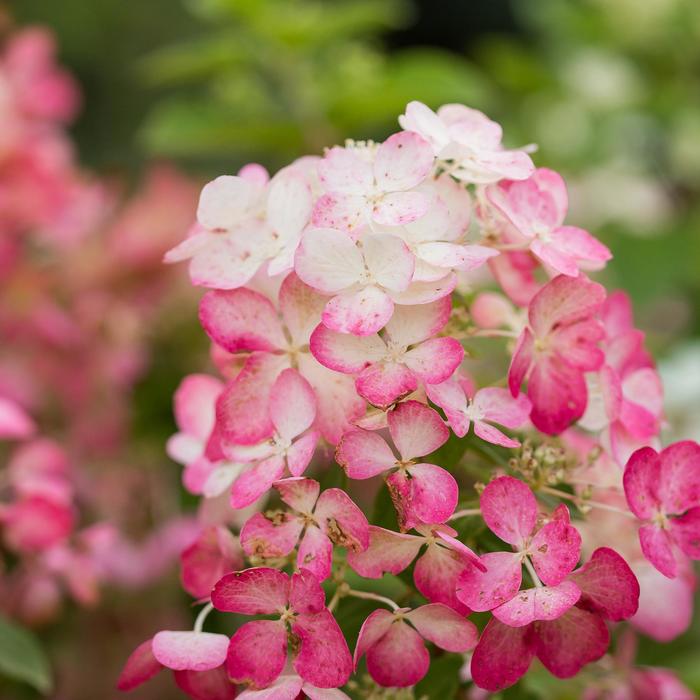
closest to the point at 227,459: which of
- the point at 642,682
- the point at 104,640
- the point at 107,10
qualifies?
the point at 642,682

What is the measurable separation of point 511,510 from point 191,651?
0.46 feet

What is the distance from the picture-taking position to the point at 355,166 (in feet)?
1.52

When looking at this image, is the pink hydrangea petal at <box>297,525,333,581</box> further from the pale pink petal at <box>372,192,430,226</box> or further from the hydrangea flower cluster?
the pale pink petal at <box>372,192,430,226</box>

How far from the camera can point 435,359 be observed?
43 centimetres

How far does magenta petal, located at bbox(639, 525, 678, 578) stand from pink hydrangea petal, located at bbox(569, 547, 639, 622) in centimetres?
2

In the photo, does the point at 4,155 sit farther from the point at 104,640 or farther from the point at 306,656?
the point at 306,656

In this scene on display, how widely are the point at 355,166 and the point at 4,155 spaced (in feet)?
2.12

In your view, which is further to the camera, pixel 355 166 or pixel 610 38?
pixel 610 38

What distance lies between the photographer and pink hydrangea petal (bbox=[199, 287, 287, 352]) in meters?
0.46

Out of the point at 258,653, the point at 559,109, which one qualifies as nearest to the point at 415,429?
the point at 258,653

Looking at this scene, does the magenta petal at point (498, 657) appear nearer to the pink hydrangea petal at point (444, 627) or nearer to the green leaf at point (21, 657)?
the pink hydrangea petal at point (444, 627)

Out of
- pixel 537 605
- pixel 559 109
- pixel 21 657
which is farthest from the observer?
pixel 559 109

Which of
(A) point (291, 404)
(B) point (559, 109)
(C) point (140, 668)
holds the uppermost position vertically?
(A) point (291, 404)

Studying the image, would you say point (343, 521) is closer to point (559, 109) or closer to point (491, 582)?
point (491, 582)
